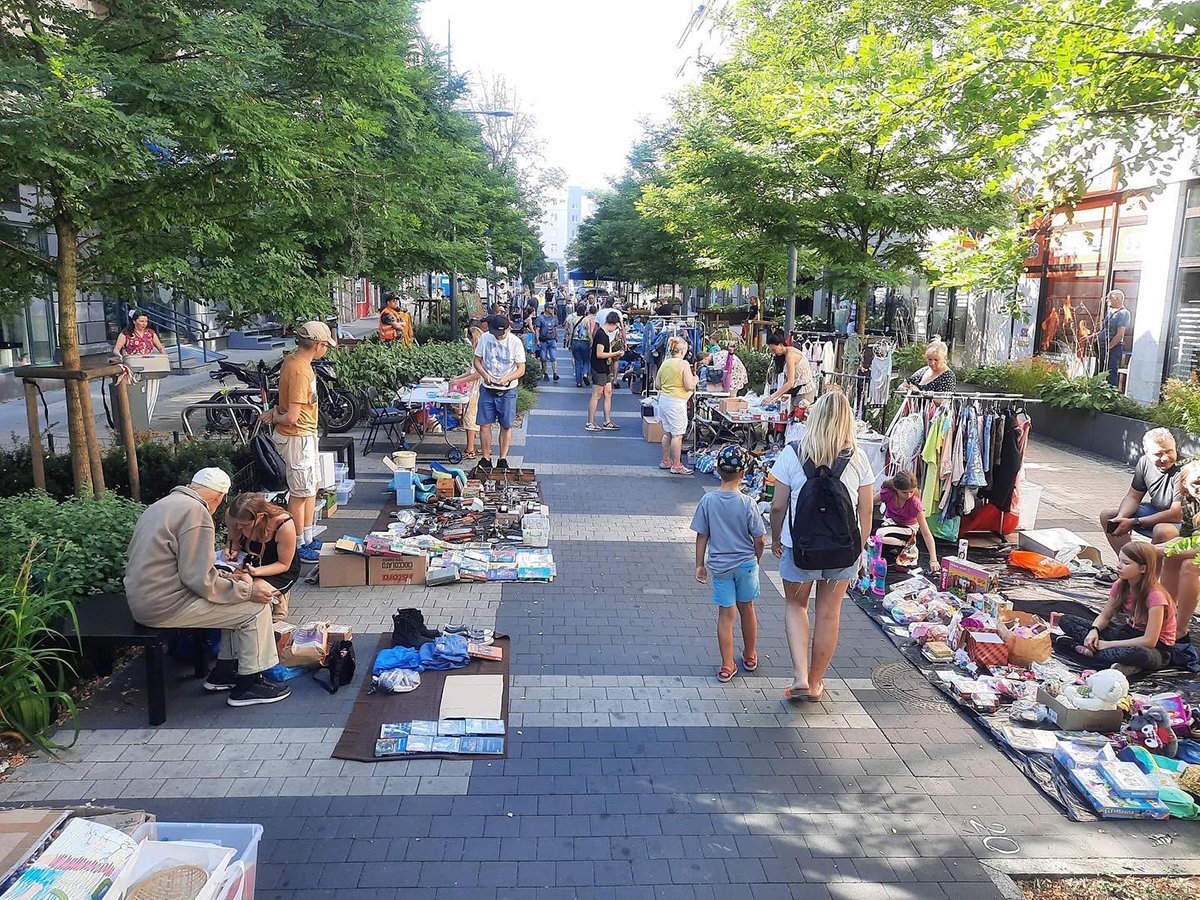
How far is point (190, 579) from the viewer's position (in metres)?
4.99

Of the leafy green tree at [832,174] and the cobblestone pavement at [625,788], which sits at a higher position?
the leafy green tree at [832,174]

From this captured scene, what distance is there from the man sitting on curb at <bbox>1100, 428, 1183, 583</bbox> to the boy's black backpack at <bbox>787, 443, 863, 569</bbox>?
3.51 meters

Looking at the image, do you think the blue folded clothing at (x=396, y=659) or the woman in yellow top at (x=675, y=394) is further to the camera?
the woman in yellow top at (x=675, y=394)

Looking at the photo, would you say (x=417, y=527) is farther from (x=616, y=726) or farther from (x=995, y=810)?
(x=995, y=810)

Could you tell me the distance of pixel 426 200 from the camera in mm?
11758

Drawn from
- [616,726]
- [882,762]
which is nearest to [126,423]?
[616,726]

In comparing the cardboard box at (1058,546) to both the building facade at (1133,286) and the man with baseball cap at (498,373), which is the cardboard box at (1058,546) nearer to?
the building facade at (1133,286)

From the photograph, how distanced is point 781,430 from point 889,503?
15.6ft

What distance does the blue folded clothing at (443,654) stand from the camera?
5.83 m

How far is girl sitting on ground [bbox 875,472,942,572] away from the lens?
803 centimetres

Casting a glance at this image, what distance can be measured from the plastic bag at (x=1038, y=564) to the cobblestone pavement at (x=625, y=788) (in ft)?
8.02

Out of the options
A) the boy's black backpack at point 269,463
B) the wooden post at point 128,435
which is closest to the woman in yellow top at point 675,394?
the boy's black backpack at point 269,463

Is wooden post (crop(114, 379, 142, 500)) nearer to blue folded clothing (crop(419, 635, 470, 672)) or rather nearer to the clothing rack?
blue folded clothing (crop(419, 635, 470, 672))

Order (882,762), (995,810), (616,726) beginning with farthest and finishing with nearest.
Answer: (616,726)
(882,762)
(995,810)
